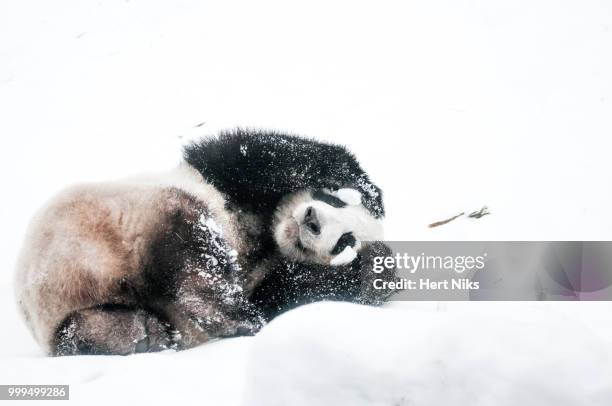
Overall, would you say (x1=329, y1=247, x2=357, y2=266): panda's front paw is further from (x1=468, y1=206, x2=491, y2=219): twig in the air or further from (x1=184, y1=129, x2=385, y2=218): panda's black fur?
(x1=468, y1=206, x2=491, y2=219): twig in the air

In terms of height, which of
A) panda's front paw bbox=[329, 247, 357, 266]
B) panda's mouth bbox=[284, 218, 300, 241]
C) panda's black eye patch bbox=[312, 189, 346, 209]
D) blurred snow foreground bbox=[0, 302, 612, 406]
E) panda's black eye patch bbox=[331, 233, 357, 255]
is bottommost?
panda's front paw bbox=[329, 247, 357, 266]

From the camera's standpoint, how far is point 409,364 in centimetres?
187

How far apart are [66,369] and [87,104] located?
660 centimetres

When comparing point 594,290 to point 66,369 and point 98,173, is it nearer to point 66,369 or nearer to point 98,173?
point 66,369

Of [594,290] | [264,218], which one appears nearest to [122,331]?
[264,218]

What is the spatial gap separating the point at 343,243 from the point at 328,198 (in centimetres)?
37

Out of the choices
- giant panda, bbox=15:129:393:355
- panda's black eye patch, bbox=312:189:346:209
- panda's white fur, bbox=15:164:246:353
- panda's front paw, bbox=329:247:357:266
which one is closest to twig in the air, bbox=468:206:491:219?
giant panda, bbox=15:129:393:355

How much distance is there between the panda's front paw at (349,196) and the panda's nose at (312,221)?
1.41 feet

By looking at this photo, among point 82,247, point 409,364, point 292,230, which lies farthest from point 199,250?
point 409,364

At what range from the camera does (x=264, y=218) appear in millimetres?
3807

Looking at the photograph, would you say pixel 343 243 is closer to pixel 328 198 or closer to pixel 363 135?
pixel 328 198

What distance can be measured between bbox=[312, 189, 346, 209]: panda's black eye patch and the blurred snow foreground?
1815 millimetres

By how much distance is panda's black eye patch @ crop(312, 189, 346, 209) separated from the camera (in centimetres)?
397

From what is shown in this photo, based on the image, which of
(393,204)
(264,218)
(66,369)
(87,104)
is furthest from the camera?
(87,104)
